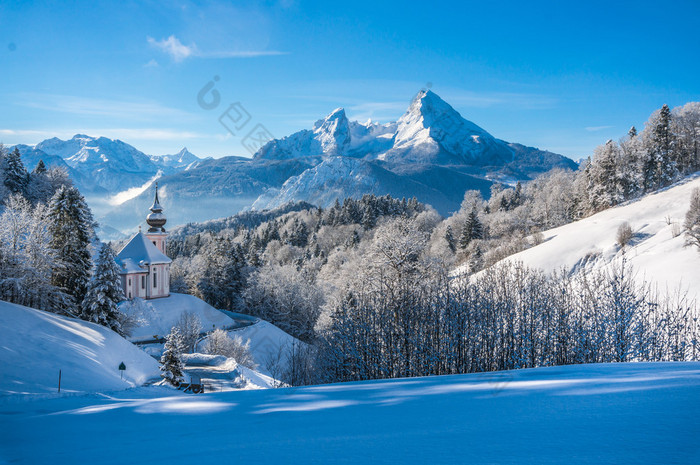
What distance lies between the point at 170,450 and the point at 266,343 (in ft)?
102

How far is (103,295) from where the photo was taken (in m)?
22.5

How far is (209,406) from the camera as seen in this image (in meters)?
4.51

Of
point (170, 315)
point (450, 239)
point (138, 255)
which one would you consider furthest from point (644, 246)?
point (138, 255)

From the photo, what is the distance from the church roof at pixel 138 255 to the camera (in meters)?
36.2

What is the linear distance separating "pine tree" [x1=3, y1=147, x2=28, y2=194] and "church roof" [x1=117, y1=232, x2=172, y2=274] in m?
15.4

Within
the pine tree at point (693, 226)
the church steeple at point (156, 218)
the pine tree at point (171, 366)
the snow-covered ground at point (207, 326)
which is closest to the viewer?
the pine tree at point (171, 366)

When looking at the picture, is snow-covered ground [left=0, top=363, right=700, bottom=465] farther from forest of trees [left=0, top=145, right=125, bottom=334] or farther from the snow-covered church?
the snow-covered church

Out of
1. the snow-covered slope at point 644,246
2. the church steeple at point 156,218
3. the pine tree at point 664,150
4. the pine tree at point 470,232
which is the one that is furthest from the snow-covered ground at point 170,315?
the pine tree at point 664,150

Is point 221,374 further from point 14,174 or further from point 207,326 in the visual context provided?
point 14,174

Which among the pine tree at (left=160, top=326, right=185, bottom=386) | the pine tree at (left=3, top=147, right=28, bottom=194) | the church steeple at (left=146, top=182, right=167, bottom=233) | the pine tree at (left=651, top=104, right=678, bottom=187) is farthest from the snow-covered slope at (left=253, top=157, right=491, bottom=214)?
the pine tree at (left=160, top=326, right=185, bottom=386)

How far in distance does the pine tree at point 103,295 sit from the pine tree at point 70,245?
2.18 meters

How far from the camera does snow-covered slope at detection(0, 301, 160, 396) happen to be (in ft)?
35.6

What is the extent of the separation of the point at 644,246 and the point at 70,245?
38768mm

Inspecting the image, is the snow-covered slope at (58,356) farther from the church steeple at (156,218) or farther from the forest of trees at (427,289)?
the church steeple at (156,218)
